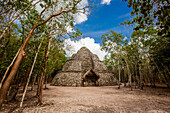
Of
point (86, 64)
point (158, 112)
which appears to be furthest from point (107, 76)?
point (158, 112)

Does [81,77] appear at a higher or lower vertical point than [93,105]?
higher

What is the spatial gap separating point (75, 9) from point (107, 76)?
87.1ft

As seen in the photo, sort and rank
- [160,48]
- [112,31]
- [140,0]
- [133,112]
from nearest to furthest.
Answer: [140,0], [133,112], [160,48], [112,31]

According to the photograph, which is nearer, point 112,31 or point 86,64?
point 112,31

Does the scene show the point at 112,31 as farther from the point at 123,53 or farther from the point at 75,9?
the point at 75,9

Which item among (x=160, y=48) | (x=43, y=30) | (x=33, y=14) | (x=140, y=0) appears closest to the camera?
(x=140, y=0)

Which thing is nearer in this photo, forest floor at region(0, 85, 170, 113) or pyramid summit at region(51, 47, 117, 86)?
forest floor at region(0, 85, 170, 113)

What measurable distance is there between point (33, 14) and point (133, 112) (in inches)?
407

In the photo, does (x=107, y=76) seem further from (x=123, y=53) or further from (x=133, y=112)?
(x=133, y=112)

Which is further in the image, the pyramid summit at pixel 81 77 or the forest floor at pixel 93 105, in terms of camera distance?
the pyramid summit at pixel 81 77

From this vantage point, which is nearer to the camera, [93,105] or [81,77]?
[93,105]

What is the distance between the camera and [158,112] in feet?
15.8

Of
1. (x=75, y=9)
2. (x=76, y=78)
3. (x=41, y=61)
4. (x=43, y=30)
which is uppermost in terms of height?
(x=75, y=9)

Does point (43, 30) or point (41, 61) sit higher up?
point (43, 30)
